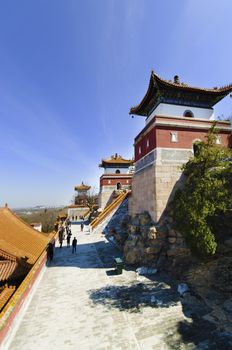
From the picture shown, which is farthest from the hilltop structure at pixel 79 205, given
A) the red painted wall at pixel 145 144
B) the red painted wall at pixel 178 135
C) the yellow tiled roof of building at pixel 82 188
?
the red painted wall at pixel 178 135

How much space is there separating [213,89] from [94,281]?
16305mm

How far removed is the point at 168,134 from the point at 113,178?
23.3 m

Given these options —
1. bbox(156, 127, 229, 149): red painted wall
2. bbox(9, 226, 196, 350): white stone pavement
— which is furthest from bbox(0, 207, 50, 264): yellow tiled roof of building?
bbox(156, 127, 229, 149): red painted wall

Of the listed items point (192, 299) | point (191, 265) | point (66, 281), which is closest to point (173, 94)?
point (191, 265)

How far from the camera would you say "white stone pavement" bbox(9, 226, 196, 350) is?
259 inches

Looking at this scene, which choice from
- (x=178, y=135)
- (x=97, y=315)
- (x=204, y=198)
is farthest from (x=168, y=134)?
(x=97, y=315)

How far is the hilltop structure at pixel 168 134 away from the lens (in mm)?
14656

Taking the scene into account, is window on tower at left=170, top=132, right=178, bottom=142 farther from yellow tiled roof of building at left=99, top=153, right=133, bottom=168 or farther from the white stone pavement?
yellow tiled roof of building at left=99, top=153, right=133, bottom=168

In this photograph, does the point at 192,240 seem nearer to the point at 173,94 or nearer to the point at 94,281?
the point at 94,281

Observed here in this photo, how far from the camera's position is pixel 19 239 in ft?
37.5

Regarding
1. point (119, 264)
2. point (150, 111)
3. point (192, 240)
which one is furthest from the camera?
point (150, 111)

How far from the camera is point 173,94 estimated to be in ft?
54.3

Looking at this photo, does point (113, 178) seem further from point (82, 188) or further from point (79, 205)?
point (82, 188)

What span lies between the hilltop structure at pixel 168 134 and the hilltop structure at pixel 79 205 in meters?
31.8
